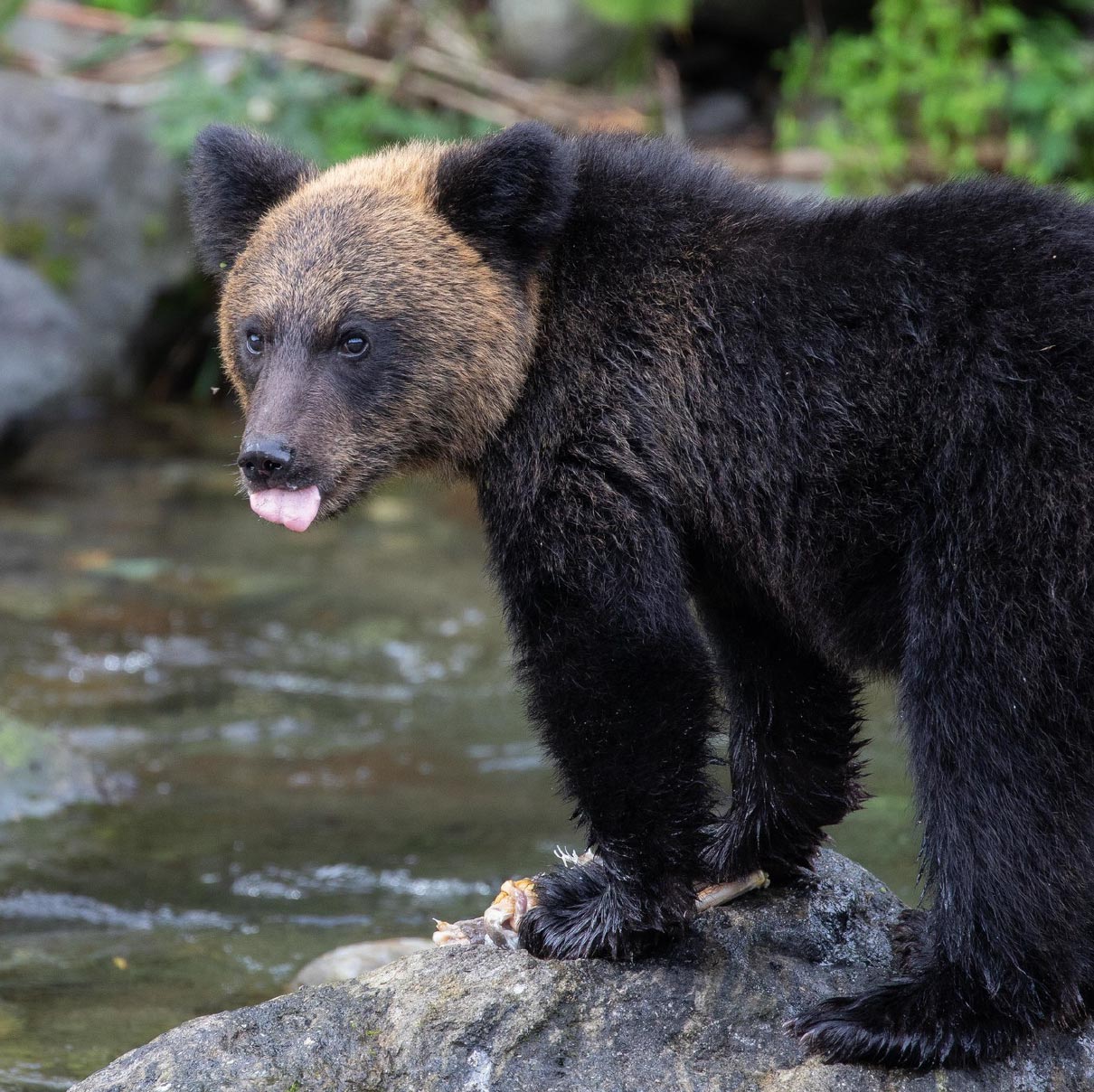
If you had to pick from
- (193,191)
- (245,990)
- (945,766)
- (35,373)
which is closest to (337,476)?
(193,191)

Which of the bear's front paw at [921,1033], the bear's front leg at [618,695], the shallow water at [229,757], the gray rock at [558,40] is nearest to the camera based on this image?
the bear's front paw at [921,1033]

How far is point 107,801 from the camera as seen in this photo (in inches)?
324

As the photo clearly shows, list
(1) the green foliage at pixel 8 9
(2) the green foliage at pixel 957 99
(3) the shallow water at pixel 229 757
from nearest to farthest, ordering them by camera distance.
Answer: (3) the shallow water at pixel 229 757, (2) the green foliage at pixel 957 99, (1) the green foliage at pixel 8 9

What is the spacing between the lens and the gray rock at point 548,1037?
4430 mm

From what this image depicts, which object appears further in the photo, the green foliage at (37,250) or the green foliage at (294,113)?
the green foliage at (37,250)

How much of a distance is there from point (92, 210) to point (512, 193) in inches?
481

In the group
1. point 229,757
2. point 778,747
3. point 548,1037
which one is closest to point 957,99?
point 229,757

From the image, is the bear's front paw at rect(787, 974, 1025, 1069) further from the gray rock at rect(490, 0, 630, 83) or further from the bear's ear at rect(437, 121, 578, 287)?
the gray rock at rect(490, 0, 630, 83)

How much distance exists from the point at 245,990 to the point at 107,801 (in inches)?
90.0

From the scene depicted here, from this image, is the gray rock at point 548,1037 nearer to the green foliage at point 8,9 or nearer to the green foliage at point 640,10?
the green foliage at point 640,10

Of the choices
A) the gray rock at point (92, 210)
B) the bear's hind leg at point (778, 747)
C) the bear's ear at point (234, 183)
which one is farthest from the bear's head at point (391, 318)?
the gray rock at point (92, 210)

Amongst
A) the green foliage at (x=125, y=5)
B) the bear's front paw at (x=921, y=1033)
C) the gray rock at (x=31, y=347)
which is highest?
the bear's front paw at (x=921, y=1033)

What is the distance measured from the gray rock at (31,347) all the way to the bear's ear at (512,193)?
30.1ft

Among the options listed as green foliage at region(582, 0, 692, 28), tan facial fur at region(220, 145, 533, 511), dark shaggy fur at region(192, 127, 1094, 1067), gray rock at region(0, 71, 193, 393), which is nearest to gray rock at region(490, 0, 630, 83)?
green foliage at region(582, 0, 692, 28)
